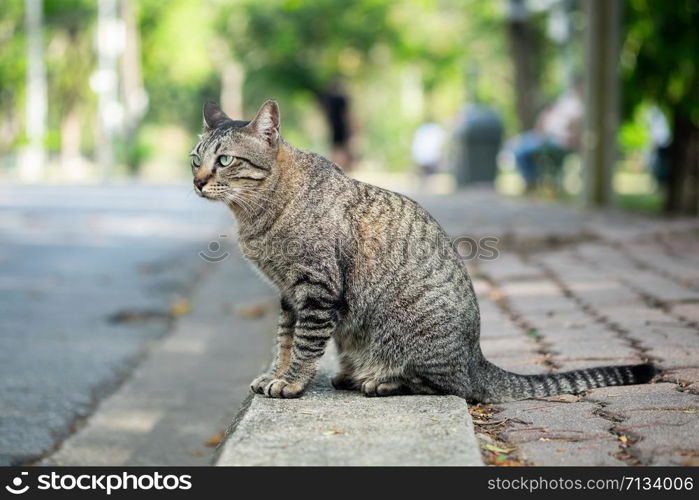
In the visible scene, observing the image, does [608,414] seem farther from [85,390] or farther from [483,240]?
[483,240]

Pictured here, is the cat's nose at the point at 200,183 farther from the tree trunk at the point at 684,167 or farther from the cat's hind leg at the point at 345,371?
the tree trunk at the point at 684,167

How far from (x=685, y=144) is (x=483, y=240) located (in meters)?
4.35

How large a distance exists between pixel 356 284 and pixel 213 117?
1.18m

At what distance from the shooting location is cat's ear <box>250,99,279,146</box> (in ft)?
13.5

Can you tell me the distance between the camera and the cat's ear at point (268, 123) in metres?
4.11

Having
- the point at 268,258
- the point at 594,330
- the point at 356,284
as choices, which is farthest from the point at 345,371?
the point at 594,330

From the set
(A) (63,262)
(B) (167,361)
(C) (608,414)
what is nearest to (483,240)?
(B) (167,361)

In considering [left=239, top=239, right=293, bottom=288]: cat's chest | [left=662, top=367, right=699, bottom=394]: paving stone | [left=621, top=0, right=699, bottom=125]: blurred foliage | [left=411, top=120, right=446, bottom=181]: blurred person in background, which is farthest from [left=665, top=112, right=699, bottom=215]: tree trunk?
[left=411, top=120, right=446, bottom=181]: blurred person in background

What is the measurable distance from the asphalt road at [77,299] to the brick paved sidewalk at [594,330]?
210 centimetres

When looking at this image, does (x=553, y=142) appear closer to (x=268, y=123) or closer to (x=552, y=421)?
(x=268, y=123)

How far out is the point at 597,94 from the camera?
12.1m

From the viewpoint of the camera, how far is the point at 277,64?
130 feet

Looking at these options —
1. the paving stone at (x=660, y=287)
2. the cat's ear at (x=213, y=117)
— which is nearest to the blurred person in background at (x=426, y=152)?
the paving stone at (x=660, y=287)
